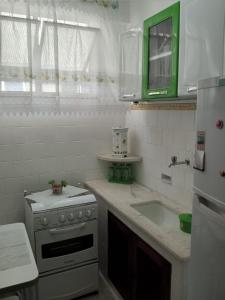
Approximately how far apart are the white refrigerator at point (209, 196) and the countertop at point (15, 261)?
76 cm

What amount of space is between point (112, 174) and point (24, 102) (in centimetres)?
114

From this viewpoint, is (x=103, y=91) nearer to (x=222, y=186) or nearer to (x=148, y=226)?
(x=148, y=226)

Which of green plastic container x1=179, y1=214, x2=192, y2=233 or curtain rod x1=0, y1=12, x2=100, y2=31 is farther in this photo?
curtain rod x1=0, y1=12, x2=100, y2=31

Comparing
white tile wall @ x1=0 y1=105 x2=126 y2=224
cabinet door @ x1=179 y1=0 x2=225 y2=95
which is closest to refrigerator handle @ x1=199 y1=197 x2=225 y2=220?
cabinet door @ x1=179 y1=0 x2=225 y2=95

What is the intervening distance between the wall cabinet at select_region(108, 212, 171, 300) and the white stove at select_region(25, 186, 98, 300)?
165 mm

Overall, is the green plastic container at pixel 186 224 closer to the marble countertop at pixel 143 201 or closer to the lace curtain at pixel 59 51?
the marble countertop at pixel 143 201

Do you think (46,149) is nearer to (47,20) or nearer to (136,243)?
(47,20)

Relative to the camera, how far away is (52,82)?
7.51ft

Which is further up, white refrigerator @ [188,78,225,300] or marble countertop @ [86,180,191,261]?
white refrigerator @ [188,78,225,300]

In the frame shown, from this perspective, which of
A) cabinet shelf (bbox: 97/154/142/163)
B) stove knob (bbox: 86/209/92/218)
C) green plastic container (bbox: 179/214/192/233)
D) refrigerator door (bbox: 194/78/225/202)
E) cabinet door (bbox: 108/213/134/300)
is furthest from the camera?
cabinet shelf (bbox: 97/154/142/163)

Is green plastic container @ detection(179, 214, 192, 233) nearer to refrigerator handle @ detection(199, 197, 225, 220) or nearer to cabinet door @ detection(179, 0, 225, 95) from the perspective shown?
refrigerator handle @ detection(199, 197, 225, 220)

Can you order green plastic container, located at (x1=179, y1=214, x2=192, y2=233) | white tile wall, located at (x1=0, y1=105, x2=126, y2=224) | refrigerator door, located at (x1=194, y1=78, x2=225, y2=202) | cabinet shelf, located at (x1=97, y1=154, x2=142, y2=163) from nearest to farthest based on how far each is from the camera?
refrigerator door, located at (x1=194, y1=78, x2=225, y2=202), green plastic container, located at (x1=179, y1=214, x2=192, y2=233), white tile wall, located at (x1=0, y1=105, x2=126, y2=224), cabinet shelf, located at (x1=97, y1=154, x2=142, y2=163)

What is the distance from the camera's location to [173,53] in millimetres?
1636

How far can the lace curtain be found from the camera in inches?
84.2
